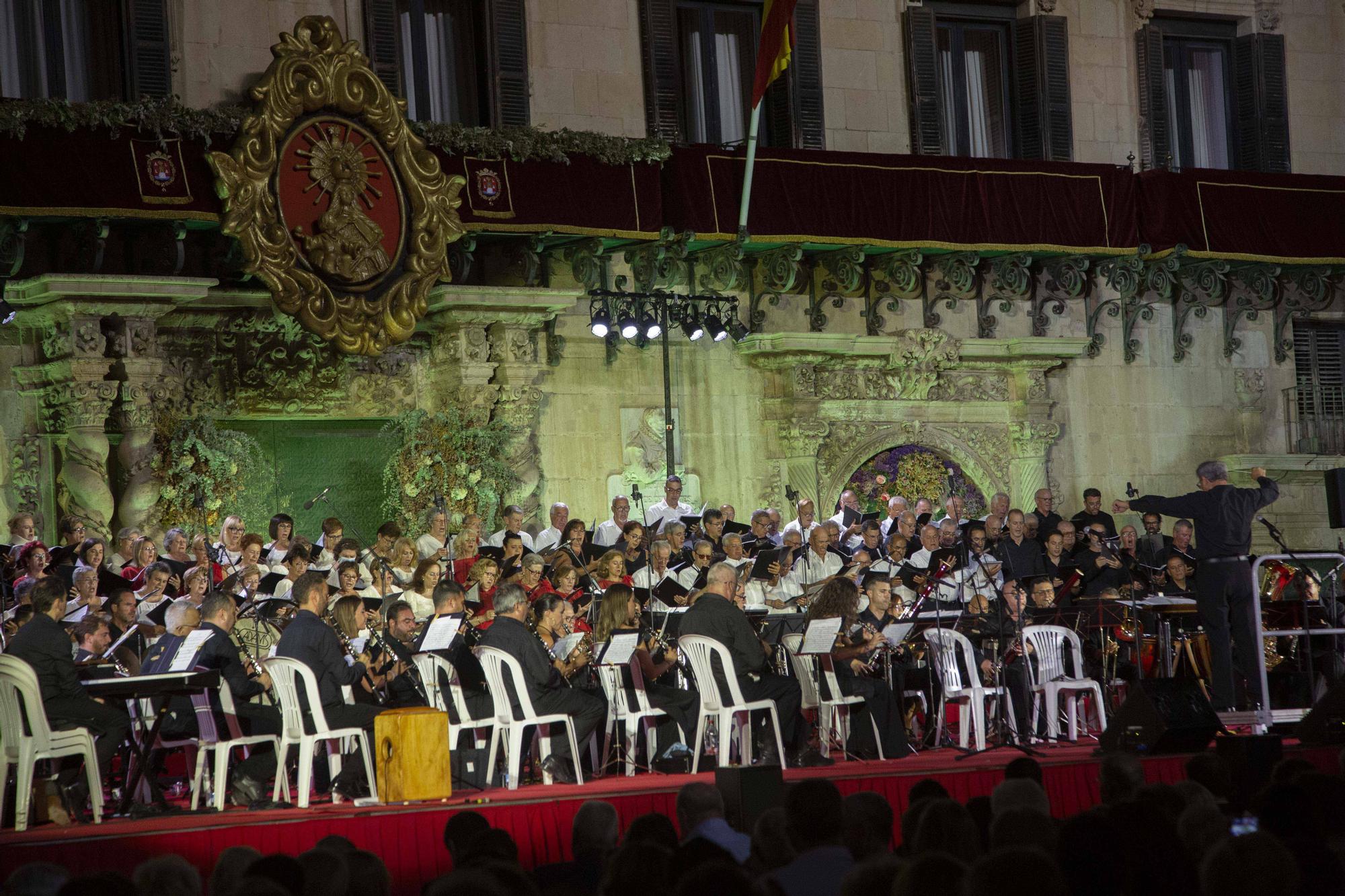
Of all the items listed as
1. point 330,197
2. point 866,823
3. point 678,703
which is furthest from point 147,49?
point 866,823

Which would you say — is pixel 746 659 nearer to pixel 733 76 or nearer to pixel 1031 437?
pixel 1031 437

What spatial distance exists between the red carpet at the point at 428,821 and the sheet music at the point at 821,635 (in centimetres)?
100

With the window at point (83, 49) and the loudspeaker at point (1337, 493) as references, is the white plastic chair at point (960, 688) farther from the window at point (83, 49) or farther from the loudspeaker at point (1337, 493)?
the window at point (83, 49)

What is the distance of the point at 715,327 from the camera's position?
1611cm

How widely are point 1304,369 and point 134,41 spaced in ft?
42.1

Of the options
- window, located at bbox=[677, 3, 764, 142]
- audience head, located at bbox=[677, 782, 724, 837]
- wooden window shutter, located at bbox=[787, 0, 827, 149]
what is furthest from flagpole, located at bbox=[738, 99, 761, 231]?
audience head, located at bbox=[677, 782, 724, 837]

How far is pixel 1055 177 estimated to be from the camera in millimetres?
17438

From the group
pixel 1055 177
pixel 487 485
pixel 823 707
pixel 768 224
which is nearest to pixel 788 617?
pixel 823 707

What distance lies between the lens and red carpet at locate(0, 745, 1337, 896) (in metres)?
7.61

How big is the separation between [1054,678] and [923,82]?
26.7 feet

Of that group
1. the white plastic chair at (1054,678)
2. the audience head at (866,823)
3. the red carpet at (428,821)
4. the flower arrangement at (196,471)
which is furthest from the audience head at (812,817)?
the flower arrangement at (196,471)

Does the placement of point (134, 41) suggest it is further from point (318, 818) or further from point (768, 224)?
point (318, 818)

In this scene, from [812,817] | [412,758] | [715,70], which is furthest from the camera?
[715,70]

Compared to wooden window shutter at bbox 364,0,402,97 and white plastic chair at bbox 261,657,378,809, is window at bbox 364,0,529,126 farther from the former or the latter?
white plastic chair at bbox 261,657,378,809
